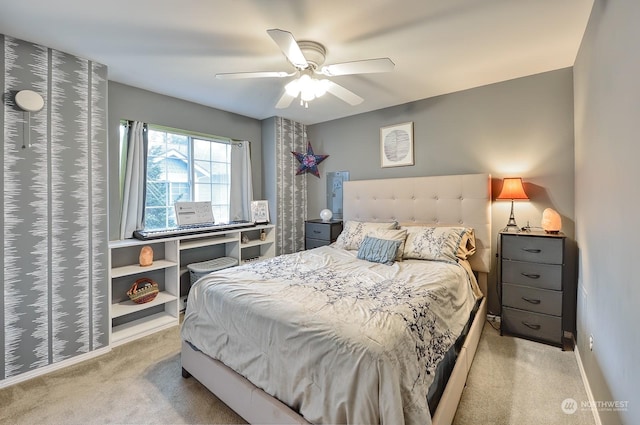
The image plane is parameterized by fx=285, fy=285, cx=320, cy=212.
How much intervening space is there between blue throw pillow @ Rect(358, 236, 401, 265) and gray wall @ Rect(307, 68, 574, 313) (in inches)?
48.1

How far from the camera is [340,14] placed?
1.79 metres

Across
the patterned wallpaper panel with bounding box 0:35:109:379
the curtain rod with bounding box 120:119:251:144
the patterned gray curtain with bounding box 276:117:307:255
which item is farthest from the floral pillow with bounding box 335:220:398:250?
the patterned wallpaper panel with bounding box 0:35:109:379

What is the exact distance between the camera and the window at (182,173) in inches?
126

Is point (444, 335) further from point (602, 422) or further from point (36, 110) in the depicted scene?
point (36, 110)

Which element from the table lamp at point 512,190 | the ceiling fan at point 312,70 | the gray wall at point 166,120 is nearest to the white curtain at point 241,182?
the gray wall at point 166,120

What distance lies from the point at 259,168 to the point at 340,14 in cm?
274

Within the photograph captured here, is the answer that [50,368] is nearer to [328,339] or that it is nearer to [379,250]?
[328,339]

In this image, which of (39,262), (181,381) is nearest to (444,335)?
(181,381)

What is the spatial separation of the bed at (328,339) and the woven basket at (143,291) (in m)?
1.09

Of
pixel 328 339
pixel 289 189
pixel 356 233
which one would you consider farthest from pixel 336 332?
pixel 289 189

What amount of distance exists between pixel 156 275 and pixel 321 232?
204 cm

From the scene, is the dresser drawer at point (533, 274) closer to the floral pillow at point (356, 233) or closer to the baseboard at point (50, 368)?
the floral pillow at point (356, 233)

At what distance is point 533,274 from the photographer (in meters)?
2.50

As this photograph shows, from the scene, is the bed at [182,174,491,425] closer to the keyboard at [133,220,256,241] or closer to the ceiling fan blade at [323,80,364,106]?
the keyboard at [133,220,256,241]
